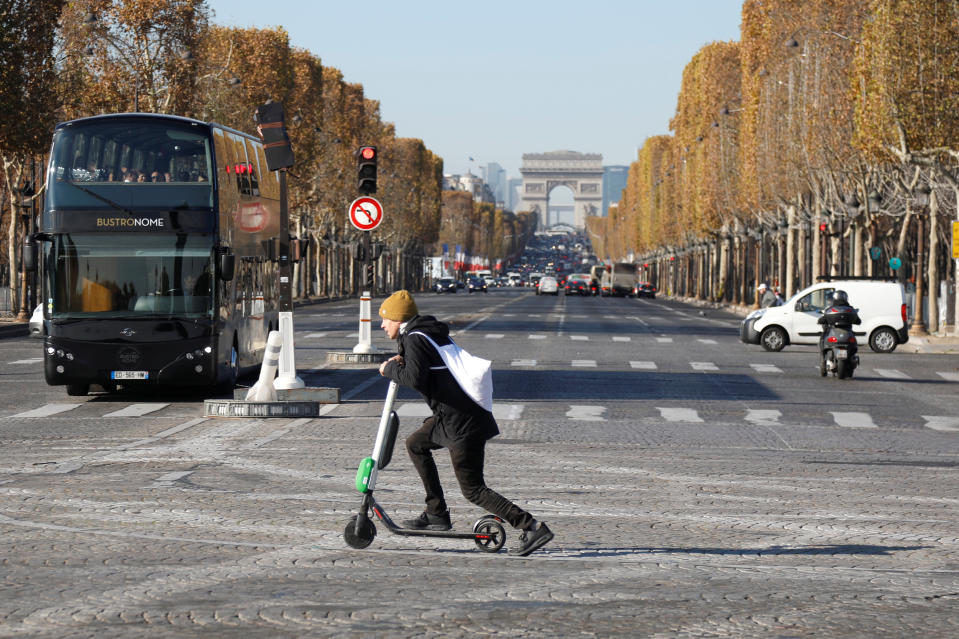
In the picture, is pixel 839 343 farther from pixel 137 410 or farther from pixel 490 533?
pixel 490 533

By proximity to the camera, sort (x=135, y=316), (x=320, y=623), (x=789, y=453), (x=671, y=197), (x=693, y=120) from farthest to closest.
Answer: (x=671, y=197) < (x=693, y=120) < (x=135, y=316) < (x=789, y=453) < (x=320, y=623)

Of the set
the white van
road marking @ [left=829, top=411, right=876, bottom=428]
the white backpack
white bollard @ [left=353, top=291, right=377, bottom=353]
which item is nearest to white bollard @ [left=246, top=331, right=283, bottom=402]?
road marking @ [left=829, top=411, right=876, bottom=428]

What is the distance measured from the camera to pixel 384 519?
888 centimetres

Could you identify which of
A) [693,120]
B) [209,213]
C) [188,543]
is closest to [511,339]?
[209,213]

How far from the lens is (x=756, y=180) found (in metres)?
73.2

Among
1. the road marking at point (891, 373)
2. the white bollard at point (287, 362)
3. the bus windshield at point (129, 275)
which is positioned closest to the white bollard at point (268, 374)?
the white bollard at point (287, 362)

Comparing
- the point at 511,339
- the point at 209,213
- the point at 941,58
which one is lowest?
the point at 511,339

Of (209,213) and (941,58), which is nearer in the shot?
(209,213)

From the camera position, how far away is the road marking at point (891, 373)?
1147 inches

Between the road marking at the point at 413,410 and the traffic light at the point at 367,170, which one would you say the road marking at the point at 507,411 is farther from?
the traffic light at the point at 367,170

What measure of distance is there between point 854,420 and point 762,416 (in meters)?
1.08

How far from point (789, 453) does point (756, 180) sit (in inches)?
2312

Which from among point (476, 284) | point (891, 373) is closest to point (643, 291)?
point (476, 284)

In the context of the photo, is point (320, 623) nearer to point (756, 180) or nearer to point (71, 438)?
point (71, 438)
